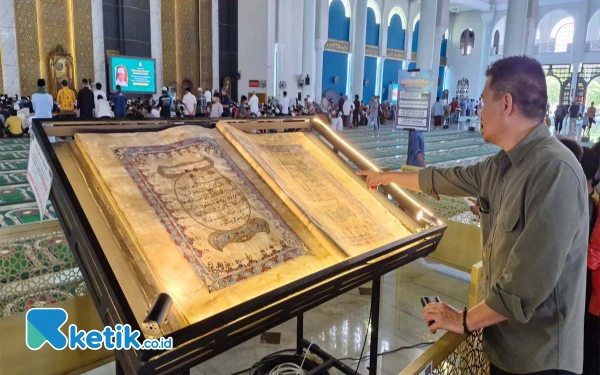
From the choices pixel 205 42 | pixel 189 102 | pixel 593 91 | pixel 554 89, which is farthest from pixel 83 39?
pixel 593 91

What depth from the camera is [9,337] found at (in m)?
1.89

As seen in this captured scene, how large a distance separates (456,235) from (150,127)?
110 inches

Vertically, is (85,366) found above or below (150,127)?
below

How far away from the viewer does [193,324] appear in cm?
100

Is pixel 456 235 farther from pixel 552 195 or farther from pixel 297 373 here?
pixel 552 195

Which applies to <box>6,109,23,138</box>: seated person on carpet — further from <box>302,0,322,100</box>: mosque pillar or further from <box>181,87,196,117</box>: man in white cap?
<box>302,0,322,100</box>: mosque pillar

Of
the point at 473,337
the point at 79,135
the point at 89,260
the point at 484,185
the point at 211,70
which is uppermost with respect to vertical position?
the point at 211,70

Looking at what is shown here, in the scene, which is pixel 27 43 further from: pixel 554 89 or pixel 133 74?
pixel 554 89

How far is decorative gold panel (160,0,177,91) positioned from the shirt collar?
49.4 feet

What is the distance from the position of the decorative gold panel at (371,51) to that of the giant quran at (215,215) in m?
21.2

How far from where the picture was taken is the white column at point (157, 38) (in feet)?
47.3

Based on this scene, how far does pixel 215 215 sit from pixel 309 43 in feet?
54.6

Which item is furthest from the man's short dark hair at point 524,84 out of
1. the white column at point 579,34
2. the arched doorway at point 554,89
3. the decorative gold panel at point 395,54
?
the arched doorway at point 554,89

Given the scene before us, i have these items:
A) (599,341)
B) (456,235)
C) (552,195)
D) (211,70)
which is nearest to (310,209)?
(552,195)
